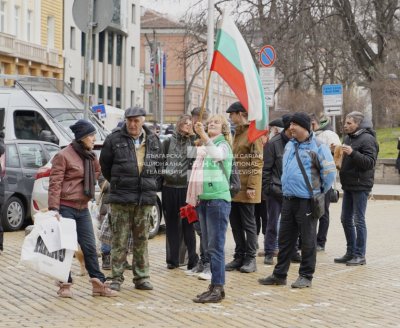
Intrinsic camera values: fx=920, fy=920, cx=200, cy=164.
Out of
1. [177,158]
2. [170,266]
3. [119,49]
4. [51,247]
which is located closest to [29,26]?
[119,49]

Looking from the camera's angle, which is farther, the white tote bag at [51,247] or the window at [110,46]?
the window at [110,46]

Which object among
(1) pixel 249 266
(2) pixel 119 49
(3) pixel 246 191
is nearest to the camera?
(3) pixel 246 191

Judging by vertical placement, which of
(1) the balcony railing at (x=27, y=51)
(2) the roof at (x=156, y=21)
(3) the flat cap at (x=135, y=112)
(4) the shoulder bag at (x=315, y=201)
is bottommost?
(4) the shoulder bag at (x=315, y=201)

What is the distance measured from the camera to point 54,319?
27.0ft

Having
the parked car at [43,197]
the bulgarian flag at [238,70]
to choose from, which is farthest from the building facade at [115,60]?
the bulgarian flag at [238,70]

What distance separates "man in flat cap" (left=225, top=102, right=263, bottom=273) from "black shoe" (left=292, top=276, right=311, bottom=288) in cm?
106

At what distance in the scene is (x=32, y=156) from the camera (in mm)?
16375

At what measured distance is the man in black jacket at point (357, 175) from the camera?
11695 millimetres

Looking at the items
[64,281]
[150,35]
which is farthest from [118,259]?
[150,35]

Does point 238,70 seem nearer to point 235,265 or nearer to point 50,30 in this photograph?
point 235,265

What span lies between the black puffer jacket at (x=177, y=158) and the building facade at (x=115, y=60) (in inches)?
1923

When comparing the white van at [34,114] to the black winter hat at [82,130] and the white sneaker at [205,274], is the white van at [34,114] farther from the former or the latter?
the black winter hat at [82,130]

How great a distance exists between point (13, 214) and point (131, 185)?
6499 mm

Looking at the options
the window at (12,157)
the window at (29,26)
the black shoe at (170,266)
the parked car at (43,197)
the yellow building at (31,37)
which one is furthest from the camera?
the window at (29,26)
